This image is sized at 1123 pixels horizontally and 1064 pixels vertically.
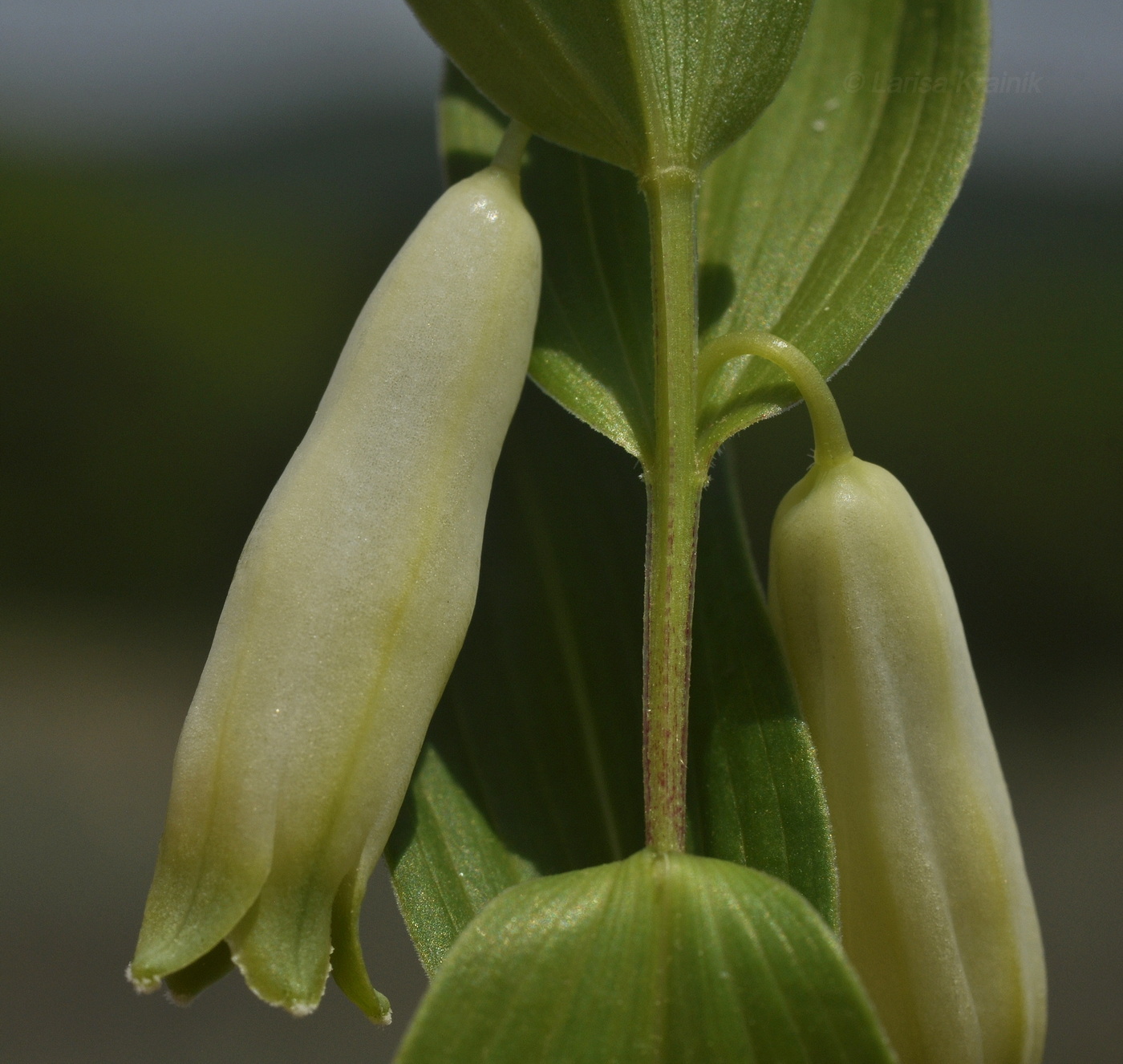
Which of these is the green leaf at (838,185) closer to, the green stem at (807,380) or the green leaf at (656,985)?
the green stem at (807,380)

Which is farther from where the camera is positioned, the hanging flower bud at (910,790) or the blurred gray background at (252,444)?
the blurred gray background at (252,444)

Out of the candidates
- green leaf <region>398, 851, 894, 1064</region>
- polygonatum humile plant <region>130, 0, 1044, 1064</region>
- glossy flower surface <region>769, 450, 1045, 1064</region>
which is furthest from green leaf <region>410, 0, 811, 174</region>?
green leaf <region>398, 851, 894, 1064</region>

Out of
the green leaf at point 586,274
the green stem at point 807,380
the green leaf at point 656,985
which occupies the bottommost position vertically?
the green leaf at point 656,985

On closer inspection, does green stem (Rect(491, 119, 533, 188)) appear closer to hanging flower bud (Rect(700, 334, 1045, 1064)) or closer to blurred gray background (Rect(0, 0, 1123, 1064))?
hanging flower bud (Rect(700, 334, 1045, 1064))

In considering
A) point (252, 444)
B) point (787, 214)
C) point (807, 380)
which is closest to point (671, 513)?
point (807, 380)

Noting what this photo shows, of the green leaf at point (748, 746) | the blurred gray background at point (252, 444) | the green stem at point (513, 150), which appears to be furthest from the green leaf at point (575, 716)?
the blurred gray background at point (252, 444)

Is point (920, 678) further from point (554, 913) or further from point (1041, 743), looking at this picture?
point (1041, 743)

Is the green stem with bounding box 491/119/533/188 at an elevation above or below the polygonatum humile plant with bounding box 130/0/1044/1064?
above

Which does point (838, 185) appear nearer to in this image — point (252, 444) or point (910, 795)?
point (910, 795)
